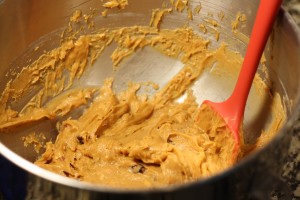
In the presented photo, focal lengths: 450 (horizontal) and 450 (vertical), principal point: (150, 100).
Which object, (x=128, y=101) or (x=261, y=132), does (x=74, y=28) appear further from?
(x=261, y=132)

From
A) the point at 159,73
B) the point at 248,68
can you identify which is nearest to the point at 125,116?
the point at 159,73

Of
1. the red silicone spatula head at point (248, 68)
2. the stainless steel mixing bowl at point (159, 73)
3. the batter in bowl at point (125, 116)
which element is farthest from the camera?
the batter in bowl at point (125, 116)

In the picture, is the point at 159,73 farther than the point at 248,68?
Yes

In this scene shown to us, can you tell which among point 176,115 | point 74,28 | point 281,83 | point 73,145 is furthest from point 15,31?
point 281,83

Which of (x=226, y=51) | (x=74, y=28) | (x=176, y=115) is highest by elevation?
(x=74, y=28)

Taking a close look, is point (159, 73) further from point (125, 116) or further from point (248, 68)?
point (248, 68)
